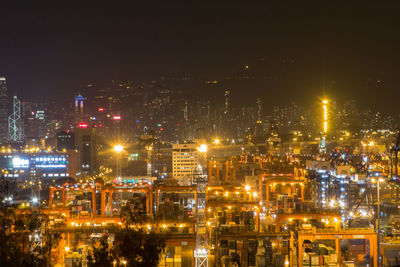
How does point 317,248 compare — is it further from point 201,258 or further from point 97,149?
point 97,149

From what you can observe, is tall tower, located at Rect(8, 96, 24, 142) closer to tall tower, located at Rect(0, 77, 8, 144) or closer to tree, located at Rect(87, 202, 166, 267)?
tall tower, located at Rect(0, 77, 8, 144)

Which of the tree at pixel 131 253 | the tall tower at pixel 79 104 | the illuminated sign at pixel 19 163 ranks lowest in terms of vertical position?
the tree at pixel 131 253

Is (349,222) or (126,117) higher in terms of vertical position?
→ (126,117)

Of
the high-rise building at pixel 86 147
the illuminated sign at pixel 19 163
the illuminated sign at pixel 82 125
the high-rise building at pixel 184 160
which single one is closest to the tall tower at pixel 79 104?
the illuminated sign at pixel 82 125

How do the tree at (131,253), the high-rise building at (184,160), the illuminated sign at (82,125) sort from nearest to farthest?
the tree at (131,253) < the high-rise building at (184,160) < the illuminated sign at (82,125)

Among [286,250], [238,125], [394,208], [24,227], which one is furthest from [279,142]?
[24,227]

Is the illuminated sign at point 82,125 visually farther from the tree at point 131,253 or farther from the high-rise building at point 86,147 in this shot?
the tree at point 131,253

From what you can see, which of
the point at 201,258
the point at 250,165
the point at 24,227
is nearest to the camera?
the point at 24,227

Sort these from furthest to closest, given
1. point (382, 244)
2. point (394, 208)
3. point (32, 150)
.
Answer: point (32, 150) < point (394, 208) < point (382, 244)

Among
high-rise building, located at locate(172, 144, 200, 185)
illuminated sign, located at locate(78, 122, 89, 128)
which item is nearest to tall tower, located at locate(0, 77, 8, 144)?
illuminated sign, located at locate(78, 122, 89, 128)
